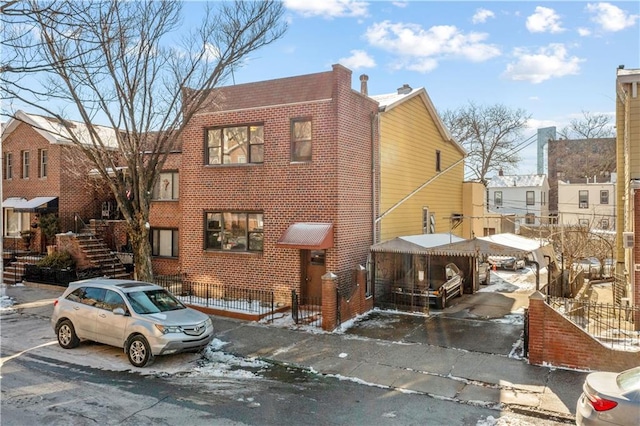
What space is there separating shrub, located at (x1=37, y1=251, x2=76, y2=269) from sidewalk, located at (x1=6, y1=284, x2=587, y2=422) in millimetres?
11208

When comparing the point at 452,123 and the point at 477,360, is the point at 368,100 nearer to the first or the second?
the point at 477,360

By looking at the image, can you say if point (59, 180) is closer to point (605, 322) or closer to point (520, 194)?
point (605, 322)

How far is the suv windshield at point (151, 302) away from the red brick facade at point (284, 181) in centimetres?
526

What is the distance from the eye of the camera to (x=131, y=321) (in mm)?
10672

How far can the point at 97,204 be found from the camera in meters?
26.3

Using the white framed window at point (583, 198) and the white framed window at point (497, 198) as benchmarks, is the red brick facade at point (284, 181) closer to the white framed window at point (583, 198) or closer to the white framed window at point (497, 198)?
the white framed window at point (583, 198)

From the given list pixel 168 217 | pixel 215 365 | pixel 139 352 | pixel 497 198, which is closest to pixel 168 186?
pixel 168 217

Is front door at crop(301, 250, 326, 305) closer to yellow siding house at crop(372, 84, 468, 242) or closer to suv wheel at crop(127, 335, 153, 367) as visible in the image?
yellow siding house at crop(372, 84, 468, 242)

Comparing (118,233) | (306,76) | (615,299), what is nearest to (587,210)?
(615,299)

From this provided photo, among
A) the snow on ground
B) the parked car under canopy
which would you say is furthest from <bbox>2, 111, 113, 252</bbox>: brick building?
the parked car under canopy

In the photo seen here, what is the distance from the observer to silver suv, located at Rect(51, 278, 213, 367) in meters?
10.4

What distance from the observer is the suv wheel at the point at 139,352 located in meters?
10.3

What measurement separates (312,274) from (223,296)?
381 cm

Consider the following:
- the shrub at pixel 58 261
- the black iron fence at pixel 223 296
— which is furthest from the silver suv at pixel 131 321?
the shrub at pixel 58 261
